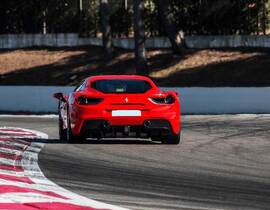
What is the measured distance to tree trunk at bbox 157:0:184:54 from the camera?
36281 millimetres

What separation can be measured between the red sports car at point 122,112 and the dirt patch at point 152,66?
18.2 meters

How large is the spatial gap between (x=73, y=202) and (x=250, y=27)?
3163 centimetres

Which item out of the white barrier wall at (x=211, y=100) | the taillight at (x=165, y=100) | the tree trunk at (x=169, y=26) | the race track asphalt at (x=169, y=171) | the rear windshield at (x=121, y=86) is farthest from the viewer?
the tree trunk at (x=169, y=26)

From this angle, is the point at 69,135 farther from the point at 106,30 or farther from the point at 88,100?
the point at 106,30

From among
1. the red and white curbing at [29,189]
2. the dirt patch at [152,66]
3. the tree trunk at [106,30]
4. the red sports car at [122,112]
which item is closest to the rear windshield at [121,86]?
the red sports car at [122,112]

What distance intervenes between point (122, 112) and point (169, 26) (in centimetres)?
2393

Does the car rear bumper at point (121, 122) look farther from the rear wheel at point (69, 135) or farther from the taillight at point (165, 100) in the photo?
the rear wheel at point (69, 135)

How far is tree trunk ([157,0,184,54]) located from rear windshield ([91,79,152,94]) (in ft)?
75.8

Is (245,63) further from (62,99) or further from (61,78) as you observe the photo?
(62,99)

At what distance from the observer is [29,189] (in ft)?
25.7

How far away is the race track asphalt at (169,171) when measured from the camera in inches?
295

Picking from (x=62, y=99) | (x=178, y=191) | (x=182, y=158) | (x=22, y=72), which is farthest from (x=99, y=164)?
(x=22, y=72)

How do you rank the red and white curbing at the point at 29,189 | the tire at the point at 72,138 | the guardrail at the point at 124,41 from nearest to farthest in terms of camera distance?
the red and white curbing at the point at 29,189
the tire at the point at 72,138
the guardrail at the point at 124,41

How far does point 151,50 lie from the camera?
39.0 meters
